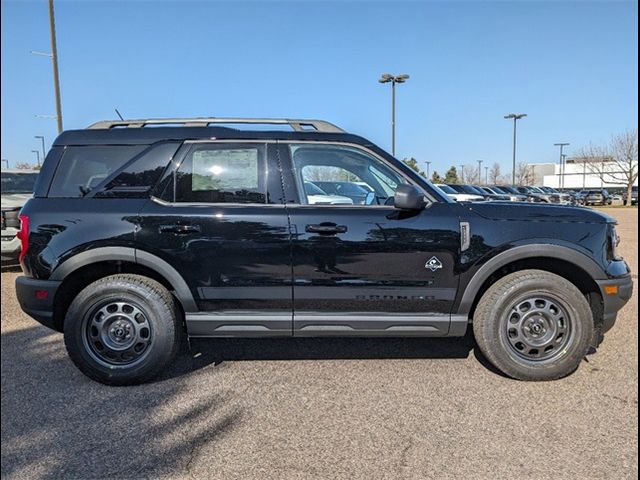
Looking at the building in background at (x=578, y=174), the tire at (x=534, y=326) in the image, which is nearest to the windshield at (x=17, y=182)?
the tire at (x=534, y=326)

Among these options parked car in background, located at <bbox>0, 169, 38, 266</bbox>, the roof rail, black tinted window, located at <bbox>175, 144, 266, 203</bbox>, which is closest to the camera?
black tinted window, located at <bbox>175, 144, 266, 203</bbox>

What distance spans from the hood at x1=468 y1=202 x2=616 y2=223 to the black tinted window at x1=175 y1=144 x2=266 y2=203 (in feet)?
5.71

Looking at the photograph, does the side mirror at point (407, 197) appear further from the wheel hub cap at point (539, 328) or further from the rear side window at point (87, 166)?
the rear side window at point (87, 166)

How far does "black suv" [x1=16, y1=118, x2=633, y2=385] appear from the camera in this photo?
11.3 ft

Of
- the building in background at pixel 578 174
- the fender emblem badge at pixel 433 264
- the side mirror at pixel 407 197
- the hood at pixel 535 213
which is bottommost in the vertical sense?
the fender emblem badge at pixel 433 264

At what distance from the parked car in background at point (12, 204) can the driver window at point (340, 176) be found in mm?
4545

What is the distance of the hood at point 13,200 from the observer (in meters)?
6.88

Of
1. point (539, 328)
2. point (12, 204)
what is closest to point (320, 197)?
point (539, 328)

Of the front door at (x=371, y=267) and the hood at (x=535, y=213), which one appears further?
the hood at (x=535, y=213)

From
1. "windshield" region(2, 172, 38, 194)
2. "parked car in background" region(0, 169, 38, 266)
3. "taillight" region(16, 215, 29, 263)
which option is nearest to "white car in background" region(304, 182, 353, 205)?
"taillight" region(16, 215, 29, 263)

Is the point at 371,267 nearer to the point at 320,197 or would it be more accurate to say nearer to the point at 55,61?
the point at 320,197

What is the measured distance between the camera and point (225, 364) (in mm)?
3883

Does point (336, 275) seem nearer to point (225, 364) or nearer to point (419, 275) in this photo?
point (419, 275)

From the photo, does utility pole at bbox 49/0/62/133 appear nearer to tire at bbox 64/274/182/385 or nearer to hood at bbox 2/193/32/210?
hood at bbox 2/193/32/210
